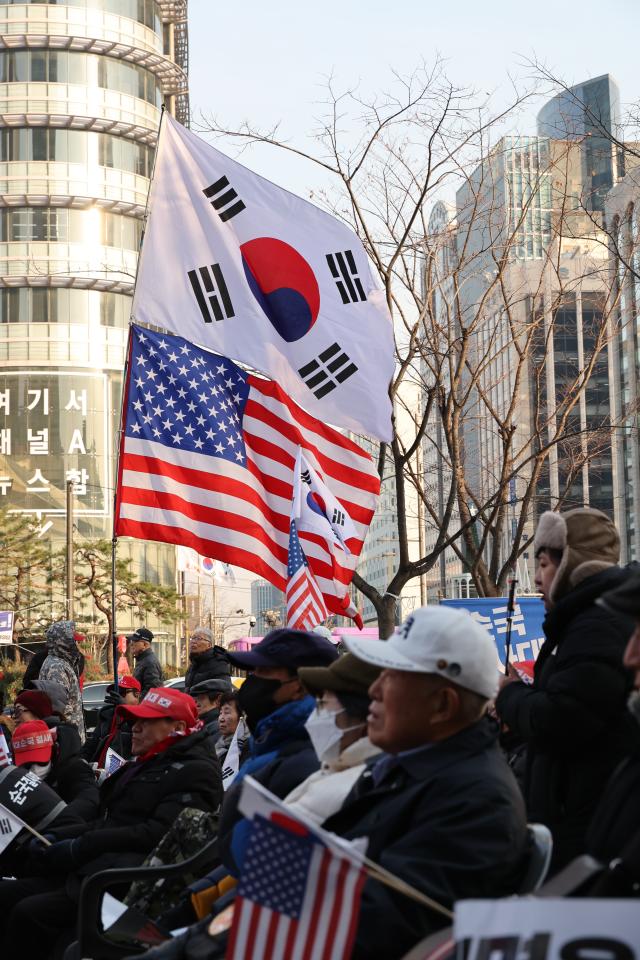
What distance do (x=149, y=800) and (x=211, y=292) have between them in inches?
156

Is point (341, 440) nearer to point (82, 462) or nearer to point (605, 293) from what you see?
point (605, 293)

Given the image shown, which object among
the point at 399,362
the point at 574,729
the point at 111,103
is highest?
the point at 111,103

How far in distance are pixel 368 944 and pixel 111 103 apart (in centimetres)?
6361

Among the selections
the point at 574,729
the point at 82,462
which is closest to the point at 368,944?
the point at 574,729

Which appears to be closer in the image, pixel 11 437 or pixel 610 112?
pixel 610 112

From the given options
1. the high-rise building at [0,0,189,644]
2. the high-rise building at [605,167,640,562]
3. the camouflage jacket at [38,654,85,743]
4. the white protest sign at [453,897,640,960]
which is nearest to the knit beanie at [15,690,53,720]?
the camouflage jacket at [38,654,85,743]

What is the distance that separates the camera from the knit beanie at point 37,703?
340 inches

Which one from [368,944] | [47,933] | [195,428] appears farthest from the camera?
[195,428]

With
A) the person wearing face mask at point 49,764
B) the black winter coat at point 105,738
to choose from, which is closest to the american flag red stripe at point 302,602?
the person wearing face mask at point 49,764

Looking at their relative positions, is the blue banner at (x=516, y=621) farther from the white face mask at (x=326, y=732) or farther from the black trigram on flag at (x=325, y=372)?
the white face mask at (x=326, y=732)

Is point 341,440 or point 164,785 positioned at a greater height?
point 341,440

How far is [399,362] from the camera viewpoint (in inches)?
602

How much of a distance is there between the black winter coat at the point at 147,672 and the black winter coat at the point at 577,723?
10.1m

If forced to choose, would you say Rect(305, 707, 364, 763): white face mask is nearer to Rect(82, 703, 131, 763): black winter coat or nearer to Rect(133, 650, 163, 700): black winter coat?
Rect(82, 703, 131, 763): black winter coat
